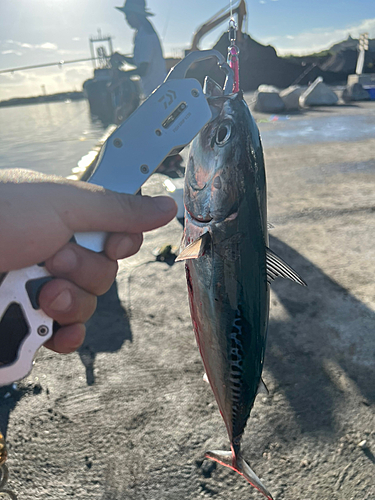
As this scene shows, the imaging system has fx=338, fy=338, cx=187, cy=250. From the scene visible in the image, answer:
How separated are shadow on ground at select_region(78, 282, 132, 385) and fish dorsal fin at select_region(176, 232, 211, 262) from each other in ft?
6.26

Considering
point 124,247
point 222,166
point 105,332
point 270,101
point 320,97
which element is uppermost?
point 222,166

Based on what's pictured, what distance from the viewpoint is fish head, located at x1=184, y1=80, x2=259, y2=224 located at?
1.29 m

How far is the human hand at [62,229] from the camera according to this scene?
1237mm

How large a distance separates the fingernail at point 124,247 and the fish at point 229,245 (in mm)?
235

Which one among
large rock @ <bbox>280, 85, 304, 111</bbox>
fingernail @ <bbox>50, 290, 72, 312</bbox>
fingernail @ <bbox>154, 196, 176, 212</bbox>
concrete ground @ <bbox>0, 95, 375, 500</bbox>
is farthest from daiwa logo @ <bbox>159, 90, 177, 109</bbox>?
large rock @ <bbox>280, 85, 304, 111</bbox>

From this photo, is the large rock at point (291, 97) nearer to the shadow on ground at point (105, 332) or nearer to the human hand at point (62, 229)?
the shadow on ground at point (105, 332)

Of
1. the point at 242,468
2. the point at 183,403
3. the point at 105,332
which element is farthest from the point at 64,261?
the point at 105,332

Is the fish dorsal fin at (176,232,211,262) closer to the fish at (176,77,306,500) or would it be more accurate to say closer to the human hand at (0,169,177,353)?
the fish at (176,77,306,500)

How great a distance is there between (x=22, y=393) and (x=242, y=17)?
622cm

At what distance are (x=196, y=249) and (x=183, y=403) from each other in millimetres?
1642

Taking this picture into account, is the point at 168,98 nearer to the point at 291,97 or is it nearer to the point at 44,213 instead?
the point at 44,213

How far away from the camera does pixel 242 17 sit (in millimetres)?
5625

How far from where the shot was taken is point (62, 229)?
4.25ft

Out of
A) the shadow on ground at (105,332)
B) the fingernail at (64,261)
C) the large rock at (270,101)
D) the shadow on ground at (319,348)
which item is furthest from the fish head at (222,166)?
the large rock at (270,101)
